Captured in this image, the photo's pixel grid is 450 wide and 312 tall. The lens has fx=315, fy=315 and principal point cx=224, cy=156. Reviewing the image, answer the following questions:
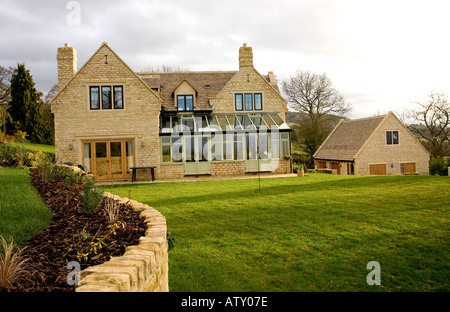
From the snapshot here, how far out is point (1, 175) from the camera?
33.4 ft

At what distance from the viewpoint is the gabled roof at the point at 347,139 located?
31.0 metres

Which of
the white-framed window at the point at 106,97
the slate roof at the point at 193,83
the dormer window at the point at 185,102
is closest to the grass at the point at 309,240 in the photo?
the white-framed window at the point at 106,97

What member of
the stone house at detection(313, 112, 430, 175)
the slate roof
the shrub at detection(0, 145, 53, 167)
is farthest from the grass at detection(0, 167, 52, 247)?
the stone house at detection(313, 112, 430, 175)

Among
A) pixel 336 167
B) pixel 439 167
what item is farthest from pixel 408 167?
pixel 336 167

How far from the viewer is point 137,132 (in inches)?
786

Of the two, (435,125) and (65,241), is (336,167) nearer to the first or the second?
(435,125)

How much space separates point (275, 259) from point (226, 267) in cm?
94

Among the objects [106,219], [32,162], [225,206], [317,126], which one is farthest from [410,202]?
[317,126]

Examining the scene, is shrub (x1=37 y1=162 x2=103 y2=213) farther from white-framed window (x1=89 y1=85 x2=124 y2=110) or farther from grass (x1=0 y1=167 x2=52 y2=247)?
white-framed window (x1=89 y1=85 x2=124 y2=110)

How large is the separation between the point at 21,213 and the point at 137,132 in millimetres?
14439

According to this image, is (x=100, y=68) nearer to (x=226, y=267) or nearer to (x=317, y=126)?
(x=226, y=267)

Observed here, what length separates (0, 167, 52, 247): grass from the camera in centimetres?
480

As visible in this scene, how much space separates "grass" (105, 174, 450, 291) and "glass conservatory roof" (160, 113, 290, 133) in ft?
30.5

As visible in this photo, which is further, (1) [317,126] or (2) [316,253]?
(1) [317,126]
